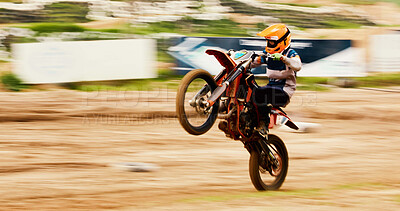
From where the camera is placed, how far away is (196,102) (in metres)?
5.12

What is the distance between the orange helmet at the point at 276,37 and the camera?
5691 millimetres

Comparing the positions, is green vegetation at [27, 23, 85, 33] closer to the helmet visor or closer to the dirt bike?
the dirt bike

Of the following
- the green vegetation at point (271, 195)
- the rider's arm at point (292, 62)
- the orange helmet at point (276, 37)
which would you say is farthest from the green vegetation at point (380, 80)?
the rider's arm at point (292, 62)

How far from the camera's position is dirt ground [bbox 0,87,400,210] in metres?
5.88

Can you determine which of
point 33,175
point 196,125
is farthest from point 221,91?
point 33,175

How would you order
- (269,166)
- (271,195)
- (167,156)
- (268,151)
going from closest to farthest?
(271,195) → (268,151) → (269,166) → (167,156)

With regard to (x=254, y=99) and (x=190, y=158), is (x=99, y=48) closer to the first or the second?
(x=190, y=158)

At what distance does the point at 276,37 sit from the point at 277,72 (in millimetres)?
435

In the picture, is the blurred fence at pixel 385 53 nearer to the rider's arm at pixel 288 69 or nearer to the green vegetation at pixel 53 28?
the green vegetation at pixel 53 28

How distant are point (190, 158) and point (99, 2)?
1353cm

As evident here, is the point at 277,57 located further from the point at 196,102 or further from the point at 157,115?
the point at 157,115

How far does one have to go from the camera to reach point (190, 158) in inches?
330

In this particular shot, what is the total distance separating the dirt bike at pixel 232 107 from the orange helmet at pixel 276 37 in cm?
27

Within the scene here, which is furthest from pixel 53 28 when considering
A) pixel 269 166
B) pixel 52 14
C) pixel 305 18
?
pixel 305 18
